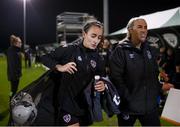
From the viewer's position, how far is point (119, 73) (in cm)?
397

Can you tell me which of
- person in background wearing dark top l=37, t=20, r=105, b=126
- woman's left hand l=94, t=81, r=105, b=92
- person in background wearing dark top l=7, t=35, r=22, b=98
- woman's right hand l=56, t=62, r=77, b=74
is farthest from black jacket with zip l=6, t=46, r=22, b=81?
woman's left hand l=94, t=81, r=105, b=92

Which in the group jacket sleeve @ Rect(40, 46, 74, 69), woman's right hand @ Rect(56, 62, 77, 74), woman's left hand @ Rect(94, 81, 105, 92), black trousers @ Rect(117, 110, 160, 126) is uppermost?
jacket sleeve @ Rect(40, 46, 74, 69)

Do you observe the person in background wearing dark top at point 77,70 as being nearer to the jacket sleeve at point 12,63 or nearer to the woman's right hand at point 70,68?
the woman's right hand at point 70,68

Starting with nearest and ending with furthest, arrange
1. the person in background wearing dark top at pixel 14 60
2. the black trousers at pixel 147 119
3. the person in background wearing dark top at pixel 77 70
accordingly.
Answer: the person in background wearing dark top at pixel 77 70, the black trousers at pixel 147 119, the person in background wearing dark top at pixel 14 60

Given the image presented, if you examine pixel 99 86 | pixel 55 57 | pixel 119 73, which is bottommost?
pixel 99 86

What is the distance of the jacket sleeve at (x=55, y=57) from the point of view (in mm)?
3777

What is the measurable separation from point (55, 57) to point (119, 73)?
0.75m

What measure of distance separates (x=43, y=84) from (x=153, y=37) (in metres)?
A: 10.7

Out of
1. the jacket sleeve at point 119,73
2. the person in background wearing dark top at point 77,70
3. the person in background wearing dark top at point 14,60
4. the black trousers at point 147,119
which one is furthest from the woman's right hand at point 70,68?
the person in background wearing dark top at point 14,60

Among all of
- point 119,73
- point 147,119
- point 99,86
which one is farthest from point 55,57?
point 147,119

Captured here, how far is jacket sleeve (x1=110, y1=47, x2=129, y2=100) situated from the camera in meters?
3.96

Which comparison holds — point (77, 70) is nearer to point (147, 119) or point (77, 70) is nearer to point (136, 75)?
point (136, 75)

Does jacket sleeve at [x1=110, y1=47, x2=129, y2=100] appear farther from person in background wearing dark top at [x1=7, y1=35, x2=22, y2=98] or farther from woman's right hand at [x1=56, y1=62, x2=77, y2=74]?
person in background wearing dark top at [x1=7, y1=35, x2=22, y2=98]

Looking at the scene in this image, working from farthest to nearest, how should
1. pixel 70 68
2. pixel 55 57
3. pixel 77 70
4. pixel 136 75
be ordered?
1. pixel 136 75
2. pixel 55 57
3. pixel 77 70
4. pixel 70 68
